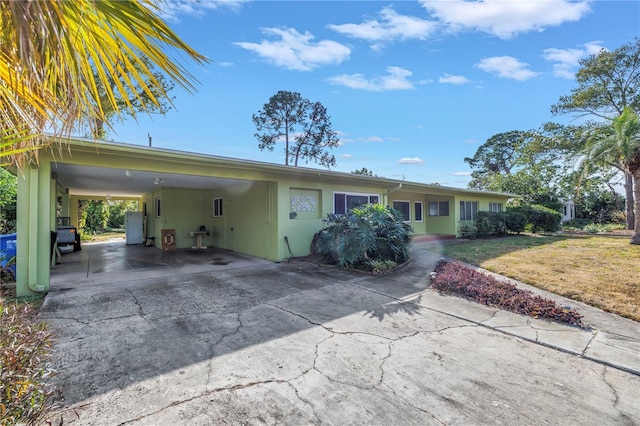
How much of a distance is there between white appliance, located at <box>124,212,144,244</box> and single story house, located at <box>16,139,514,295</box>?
318 millimetres

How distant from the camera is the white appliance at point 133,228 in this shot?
46.8 feet

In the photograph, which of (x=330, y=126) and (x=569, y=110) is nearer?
(x=569, y=110)

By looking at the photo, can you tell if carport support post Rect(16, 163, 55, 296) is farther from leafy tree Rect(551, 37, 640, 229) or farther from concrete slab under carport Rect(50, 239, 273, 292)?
leafy tree Rect(551, 37, 640, 229)

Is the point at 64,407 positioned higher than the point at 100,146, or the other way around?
the point at 100,146

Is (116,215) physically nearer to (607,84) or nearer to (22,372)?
(22,372)

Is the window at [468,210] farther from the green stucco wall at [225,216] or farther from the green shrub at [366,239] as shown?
the green stucco wall at [225,216]

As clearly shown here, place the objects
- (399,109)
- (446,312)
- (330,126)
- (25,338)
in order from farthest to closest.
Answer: (330,126), (399,109), (446,312), (25,338)

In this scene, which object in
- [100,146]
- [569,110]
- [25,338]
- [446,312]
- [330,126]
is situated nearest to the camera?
[25,338]

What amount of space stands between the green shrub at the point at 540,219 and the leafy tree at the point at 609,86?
4.80 meters

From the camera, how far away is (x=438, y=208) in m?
16.4

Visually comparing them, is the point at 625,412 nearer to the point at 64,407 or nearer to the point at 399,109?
the point at 64,407

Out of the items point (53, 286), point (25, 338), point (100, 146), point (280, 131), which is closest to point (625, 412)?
point (25, 338)

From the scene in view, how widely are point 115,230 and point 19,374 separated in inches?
990

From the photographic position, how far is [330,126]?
25.3m
